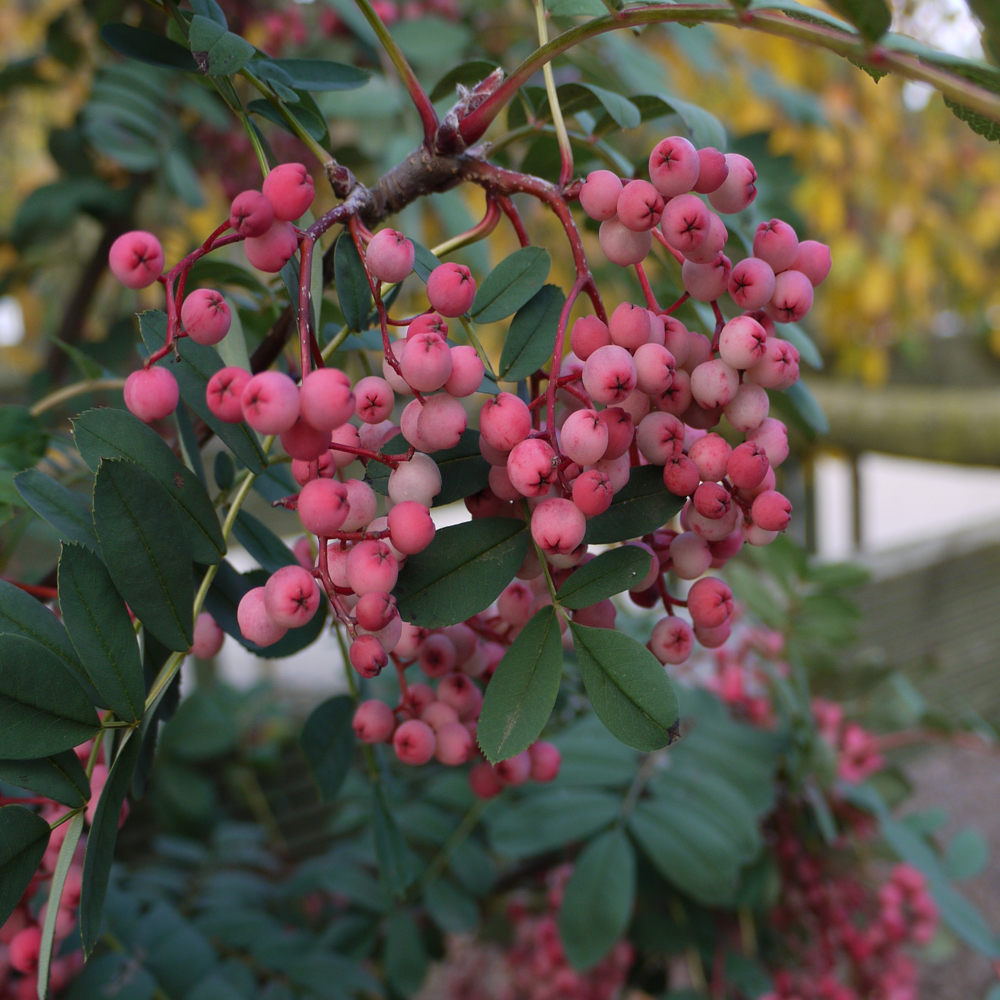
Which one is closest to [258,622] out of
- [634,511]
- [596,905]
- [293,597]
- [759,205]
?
[293,597]

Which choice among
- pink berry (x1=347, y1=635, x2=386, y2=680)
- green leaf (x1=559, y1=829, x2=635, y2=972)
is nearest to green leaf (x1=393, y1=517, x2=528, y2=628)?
pink berry (x1=347, y1=635, x2=386, y2=680)

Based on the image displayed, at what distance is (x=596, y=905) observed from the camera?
1.76 ft

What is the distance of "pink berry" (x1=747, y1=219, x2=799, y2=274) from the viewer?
28cm

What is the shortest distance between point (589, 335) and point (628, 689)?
0.11 m

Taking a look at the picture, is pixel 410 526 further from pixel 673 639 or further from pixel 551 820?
pixel 551 820

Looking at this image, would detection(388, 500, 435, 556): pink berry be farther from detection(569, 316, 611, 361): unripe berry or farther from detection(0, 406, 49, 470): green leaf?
detection(0, 406, 49, 470): green leaf

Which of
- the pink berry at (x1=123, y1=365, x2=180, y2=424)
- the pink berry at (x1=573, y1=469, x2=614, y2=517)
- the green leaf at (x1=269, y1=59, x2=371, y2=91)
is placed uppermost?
the green leaf at (x1=269, y1=59, x2=371, y2=91)

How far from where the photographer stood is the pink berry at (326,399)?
22 cm

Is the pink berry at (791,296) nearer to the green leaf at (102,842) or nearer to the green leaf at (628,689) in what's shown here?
the green leaf at (628,689)

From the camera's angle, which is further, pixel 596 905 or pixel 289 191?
pixel 596 905

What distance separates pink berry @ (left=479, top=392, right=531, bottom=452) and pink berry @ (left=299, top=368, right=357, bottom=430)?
5 cm

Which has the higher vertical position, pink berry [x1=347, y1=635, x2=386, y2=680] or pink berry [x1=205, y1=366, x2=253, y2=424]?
pink berry [x1=205, y1=366, x2=253, y2=424]

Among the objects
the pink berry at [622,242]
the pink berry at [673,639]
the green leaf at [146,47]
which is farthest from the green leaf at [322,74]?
the pink berry at [673,639]

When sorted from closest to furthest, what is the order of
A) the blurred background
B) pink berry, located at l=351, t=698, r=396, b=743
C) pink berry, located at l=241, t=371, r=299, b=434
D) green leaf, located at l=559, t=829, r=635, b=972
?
1. pink berry, located at l=241, t=371, r=299, b=434
2. pink berry, located at l=351, t=698, r=396, b=743
3. green leaf, located at l=559, t=829, r=635, b=972
4. the blurred background
